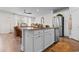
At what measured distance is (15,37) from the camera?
1.67 meters

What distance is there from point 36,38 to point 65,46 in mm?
459

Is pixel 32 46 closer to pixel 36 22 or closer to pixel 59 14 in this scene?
pixel 36 22

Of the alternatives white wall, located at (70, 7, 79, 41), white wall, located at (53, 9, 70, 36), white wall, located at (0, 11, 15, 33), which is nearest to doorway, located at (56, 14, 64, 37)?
white wall, located at (53, 9, 70, 36)

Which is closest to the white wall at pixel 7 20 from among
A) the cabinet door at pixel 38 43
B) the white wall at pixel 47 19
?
the white wall at pixel 47 19

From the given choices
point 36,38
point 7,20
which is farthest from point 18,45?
point 7,20

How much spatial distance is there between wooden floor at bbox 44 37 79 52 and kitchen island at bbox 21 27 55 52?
86 millimetres

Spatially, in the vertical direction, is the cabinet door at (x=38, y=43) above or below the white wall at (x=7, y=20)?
below

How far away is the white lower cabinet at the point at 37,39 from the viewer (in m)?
1.71

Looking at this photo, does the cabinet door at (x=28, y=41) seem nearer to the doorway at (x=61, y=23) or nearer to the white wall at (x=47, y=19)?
the white wall at (x=47, y=19)

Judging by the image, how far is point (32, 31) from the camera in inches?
67.7
